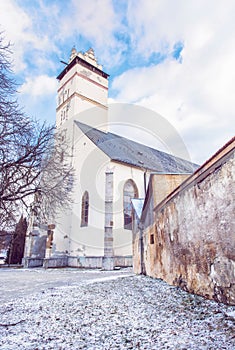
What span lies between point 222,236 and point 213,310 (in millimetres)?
866

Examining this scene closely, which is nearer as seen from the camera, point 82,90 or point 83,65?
point 82,90

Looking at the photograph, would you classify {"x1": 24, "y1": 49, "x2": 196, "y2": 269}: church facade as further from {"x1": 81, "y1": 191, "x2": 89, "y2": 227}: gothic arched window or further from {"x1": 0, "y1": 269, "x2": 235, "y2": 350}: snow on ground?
{"x1": 0, "y1": 269, "x2": 235, "y2": 350}: snow on ground

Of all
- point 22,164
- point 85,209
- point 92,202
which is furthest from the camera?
point 85,209

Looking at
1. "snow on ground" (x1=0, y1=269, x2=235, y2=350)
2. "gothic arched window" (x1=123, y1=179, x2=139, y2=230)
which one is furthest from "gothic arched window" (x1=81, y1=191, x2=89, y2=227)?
"snow on ground" (x1=0, y1=269, x2=235, y2=350)

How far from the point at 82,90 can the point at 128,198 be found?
39.3ft

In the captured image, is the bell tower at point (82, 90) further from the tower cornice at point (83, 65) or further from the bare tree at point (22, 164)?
the bare tree at point (22, 164)

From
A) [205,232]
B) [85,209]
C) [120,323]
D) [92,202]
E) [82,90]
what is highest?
[82,90]

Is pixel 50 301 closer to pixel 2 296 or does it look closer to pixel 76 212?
pixel 2 296

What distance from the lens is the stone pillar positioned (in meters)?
13.0

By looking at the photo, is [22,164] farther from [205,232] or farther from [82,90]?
[82,90]

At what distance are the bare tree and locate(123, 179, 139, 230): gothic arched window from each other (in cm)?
682

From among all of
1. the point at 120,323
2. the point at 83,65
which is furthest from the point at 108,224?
the point at 83,65

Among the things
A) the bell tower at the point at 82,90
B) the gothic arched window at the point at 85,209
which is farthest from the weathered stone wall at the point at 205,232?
the bell tower at the point at 82,90

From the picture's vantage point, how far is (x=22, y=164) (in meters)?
6.70
